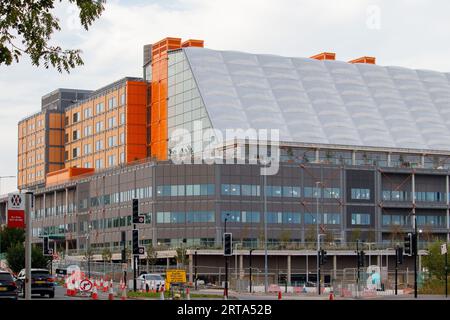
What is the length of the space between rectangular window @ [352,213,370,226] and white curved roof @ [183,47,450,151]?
15456 mm

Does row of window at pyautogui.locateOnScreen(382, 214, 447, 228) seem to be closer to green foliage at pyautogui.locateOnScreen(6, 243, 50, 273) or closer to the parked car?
green foliage at pyautogui.locateOnScreen(6, 243, 50, 273)

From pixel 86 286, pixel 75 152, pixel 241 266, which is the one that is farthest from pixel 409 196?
pixel 86 286

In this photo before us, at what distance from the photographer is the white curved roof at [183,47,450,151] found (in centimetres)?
15875

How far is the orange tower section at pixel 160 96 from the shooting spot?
166 metres

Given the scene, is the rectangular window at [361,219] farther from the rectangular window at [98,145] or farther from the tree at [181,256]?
the rectangular window at [98,145]

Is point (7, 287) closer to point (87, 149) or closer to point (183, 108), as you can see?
point (183, 108)

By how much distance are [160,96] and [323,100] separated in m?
29.4

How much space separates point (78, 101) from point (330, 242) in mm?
77626

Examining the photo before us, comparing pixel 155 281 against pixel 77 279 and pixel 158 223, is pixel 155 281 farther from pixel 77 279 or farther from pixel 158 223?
pixel 158 223

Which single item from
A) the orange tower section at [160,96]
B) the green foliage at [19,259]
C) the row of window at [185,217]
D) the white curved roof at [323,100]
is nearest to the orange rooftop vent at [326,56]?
the white curved roof at [323,100]

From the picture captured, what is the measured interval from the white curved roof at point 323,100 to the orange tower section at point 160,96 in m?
5.10

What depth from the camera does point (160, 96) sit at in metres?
168

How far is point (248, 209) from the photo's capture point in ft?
459
